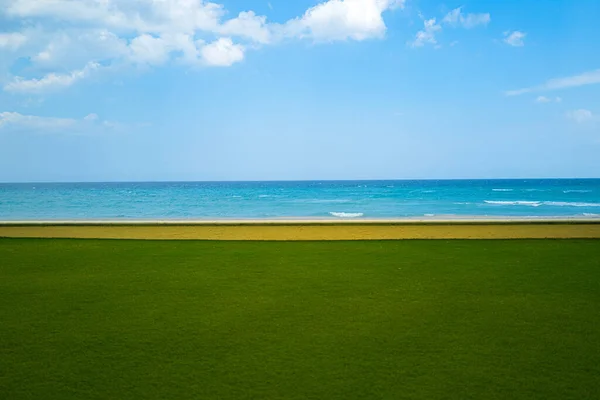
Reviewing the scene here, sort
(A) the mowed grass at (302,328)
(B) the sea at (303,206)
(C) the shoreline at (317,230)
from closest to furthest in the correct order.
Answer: (A) the mowed grass at (302,328), (C) the shoreline at (317,230), (B) the sea at (303,206)

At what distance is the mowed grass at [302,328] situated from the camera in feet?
11.8

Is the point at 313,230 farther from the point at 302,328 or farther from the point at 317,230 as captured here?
the point at 302,328

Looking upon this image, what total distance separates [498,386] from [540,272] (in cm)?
447

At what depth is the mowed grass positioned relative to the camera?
3604 mm

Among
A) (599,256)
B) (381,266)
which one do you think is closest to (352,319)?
(381,266)

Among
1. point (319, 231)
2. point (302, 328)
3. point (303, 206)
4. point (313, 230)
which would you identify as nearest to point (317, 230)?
point (313, 230)

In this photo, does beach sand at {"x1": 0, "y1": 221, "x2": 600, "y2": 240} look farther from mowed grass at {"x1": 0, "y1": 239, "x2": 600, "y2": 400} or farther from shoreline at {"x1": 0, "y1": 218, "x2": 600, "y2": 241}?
mowed grass at {"x1": 0, "y1": 239, "x2": 600, "y2": 400}

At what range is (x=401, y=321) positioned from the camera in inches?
198

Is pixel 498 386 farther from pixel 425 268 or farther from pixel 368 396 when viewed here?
pixel 425 268

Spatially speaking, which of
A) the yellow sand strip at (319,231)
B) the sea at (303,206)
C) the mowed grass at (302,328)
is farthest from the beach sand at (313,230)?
the sea at (303,206)

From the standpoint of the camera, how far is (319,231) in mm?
14203

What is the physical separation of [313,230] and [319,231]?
384 millimetres

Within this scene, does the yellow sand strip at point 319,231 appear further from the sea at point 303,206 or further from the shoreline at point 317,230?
the sea at point 303,206

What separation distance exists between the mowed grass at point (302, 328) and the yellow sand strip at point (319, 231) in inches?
158
